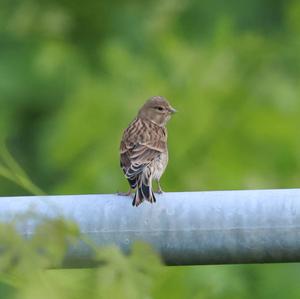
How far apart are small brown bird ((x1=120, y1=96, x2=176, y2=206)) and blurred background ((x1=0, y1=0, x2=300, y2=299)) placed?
27cm

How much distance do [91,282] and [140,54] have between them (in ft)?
20.6

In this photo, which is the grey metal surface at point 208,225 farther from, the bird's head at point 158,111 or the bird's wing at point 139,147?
the bird's head at point 158,111

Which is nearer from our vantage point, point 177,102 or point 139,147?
point 139,147

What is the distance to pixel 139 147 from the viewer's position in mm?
5242

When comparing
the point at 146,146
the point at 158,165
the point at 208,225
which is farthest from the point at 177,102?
the point at 208,225

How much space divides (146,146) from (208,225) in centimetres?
286

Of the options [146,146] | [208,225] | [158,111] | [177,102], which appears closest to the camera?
[208,225]

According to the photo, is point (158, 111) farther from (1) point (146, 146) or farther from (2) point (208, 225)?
(2) point (208, 225)

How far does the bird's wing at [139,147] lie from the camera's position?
491 centimetres

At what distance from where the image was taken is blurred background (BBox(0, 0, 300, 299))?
6.21 meters

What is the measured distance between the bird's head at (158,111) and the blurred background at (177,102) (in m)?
0.23

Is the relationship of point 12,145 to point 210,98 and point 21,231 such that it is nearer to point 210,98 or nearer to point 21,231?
point 210,98

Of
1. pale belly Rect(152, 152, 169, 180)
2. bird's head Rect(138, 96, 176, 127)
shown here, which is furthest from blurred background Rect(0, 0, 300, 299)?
pale belly Rect(152, 152, 169, 180)

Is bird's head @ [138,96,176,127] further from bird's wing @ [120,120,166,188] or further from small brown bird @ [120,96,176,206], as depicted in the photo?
bird's wing @ [120,120,166,188]
